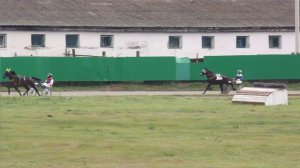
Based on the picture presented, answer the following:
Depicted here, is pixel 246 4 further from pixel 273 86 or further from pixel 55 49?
pixel 273 86

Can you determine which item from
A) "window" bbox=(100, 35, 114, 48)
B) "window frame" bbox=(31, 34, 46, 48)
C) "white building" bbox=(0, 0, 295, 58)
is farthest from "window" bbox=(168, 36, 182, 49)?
"window frame" bbox=(31, 34, 46, 48)

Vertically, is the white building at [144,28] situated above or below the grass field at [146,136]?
above

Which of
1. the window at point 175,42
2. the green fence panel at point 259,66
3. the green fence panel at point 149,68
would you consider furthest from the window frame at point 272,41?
the green fence panel at point 149,68

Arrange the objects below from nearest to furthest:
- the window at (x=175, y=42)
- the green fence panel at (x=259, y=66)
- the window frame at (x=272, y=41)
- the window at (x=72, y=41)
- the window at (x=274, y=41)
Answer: the green fence panel at (x=259, y=66) < the window at (x=72, y=41) < the window at (x=175, y=42) < the window frame at (x=272, y=41) < the window at (x=274, y=41)

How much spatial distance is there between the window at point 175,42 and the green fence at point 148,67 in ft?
21.4

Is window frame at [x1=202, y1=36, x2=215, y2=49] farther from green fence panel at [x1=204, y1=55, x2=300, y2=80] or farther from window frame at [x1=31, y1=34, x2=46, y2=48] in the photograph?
window frame at [x1=31, y1=34, x2=46, y2=48]

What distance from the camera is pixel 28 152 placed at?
2317cm

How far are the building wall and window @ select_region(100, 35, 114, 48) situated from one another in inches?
9.9

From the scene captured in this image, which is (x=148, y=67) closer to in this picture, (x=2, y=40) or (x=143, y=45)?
(x=143, y=45)

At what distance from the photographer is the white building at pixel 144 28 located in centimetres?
6956

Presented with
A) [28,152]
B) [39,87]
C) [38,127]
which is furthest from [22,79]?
[28,152]

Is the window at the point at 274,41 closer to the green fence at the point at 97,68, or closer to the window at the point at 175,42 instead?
the window at the point at 175,42

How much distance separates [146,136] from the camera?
2678 centimetres

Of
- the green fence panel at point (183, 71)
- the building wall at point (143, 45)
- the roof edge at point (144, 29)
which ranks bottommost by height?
the green fence panel at point (183, 71)
